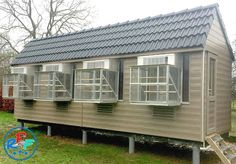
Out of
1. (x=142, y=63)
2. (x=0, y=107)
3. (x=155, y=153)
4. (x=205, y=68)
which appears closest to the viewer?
(x=205, y=68)

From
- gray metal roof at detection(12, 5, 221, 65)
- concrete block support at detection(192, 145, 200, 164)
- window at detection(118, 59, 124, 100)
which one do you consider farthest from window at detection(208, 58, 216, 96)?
window at detection(118, 59, 124, 100)

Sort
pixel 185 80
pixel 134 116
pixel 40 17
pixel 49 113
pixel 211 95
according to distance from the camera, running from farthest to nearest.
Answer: pixel 40 17 → pixel 49 113 → pixel 134 116 → pixel 211 95 → pixel 185 80

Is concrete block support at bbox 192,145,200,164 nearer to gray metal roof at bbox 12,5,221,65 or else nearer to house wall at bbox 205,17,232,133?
house wall at bbox 205,17,232,133

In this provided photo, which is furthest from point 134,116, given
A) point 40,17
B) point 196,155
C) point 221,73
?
point 40,17

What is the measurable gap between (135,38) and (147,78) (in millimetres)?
1891

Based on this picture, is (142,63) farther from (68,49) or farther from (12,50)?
(12,50)

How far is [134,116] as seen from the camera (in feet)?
25.7

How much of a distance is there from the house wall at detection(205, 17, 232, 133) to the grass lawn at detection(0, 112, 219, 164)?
123 cm

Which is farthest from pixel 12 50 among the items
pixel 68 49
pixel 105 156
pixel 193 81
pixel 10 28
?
pixel 193 81

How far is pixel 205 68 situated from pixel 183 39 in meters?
1.01

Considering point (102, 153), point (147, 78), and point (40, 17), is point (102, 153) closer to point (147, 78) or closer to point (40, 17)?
point (147, 78)

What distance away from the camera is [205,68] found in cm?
660

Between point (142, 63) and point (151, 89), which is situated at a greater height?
point (142, 63)

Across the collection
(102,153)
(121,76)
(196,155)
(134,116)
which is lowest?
(102,153)
